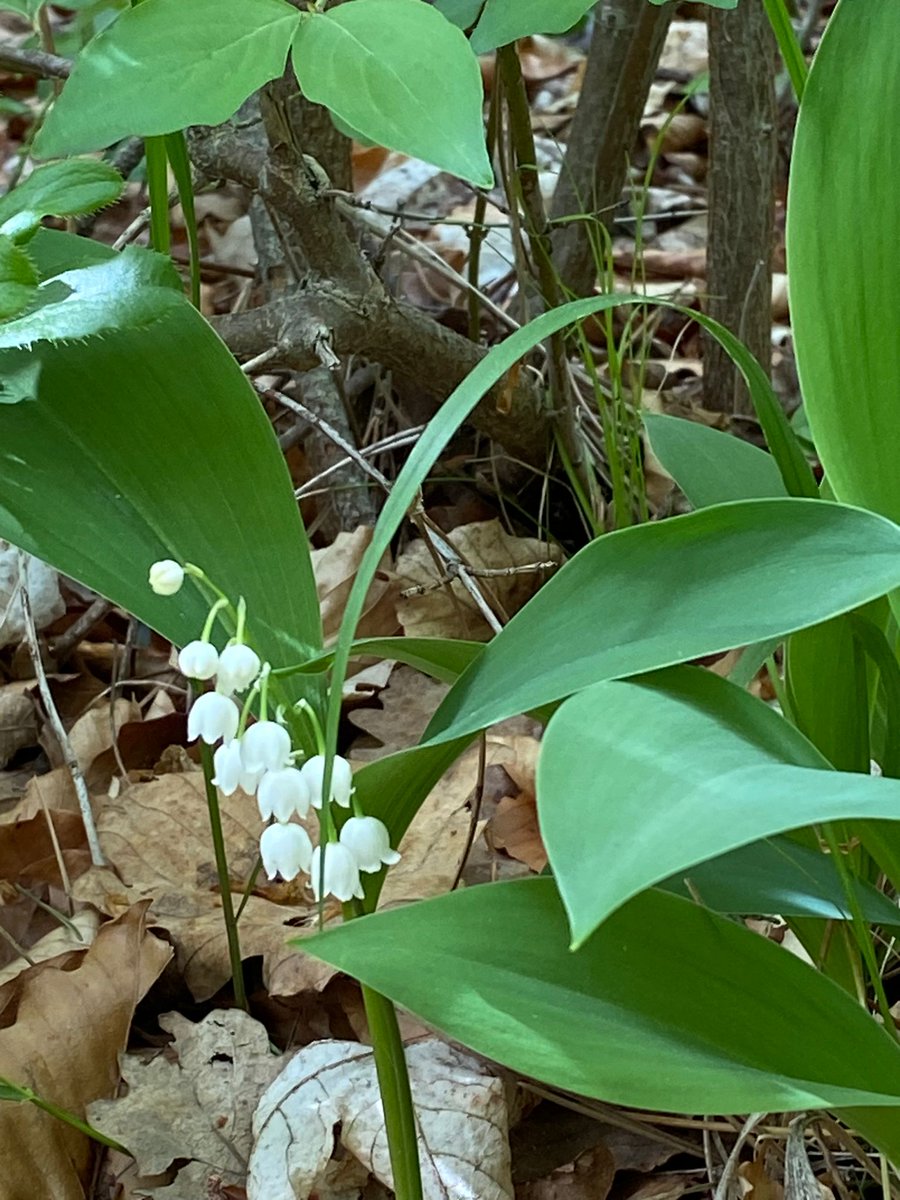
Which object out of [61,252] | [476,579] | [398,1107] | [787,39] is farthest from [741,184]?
[398,1107]

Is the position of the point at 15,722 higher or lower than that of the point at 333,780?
lower

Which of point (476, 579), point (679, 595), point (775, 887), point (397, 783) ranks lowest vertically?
point (476, 579)

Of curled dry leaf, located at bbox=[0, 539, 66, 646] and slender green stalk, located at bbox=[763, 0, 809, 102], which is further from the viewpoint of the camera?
curled dry leaf, located at bbox=[0, 539, 66, 646]

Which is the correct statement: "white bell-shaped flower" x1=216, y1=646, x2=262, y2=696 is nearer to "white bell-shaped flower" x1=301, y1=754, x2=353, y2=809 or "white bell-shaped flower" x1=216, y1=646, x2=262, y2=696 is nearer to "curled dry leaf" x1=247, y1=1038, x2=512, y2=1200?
"white bell-shaped flower" x1=301, y1=754, x2=353, y2=809

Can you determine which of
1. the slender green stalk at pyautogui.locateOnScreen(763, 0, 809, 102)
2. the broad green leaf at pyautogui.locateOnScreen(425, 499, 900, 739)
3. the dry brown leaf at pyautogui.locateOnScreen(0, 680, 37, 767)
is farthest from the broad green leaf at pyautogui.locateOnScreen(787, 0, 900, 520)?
the dry brown leaf at pyautogui.locateOnScreen(0, 680, 37, 767)

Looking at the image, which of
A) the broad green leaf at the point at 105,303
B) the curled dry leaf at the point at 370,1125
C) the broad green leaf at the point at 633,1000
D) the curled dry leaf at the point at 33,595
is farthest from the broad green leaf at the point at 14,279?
the curled dry leaf at the point at 33,595

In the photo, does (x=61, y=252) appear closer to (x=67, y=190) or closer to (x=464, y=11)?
(x=67, y=190)
